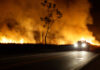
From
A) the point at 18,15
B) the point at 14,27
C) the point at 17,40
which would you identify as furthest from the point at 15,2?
the point at 17,40

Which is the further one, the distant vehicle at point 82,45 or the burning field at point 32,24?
the burning field at point 32,24

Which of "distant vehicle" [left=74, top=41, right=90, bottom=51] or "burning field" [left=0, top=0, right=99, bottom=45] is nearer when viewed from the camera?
"distant vehicle" [left=74, top=41, right=90, bottom=51]

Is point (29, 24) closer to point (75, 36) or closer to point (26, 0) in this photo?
point (26, 0)

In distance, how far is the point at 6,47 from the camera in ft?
72.7

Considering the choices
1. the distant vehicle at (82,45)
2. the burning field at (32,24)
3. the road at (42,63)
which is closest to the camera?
the road at (42,63)

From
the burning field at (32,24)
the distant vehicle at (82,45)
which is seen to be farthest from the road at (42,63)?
the burning field at (32,24)

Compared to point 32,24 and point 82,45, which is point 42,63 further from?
point 32,24

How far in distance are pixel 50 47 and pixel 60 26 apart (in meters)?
32.0

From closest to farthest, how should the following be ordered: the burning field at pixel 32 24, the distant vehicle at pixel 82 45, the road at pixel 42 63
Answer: the road at pixel 42 63 → the distant vehicle at pixel 82 45 → the burning field at pixel 32 24

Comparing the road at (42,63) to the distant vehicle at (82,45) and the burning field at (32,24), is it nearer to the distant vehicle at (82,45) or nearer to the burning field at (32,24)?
the distant vehicle at (82,45)

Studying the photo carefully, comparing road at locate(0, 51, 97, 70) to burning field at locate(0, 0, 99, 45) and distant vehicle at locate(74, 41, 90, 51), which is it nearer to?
distant vehicle at locate(74, 41, 90, 51)

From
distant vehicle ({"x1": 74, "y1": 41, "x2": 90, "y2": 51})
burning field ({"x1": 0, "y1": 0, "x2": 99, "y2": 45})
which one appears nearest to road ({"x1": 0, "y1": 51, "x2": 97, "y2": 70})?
distant vehicle ({"x1": 74, "y1": 41, "x2": 90, "y2": 51})

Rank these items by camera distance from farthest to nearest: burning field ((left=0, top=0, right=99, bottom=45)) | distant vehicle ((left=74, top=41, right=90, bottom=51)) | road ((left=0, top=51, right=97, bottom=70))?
burning field ((left=0, top=0, right=99, bottom=45)) → distant vehicle ((left=74, top=41, right=90, bottom=51)) → road ((left=0, top=51, right=97, bottom=70))

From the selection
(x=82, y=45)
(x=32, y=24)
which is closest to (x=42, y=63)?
(x=82, y=45)
